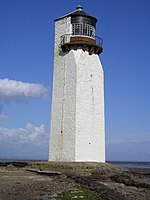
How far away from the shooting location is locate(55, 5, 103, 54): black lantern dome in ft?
73.8

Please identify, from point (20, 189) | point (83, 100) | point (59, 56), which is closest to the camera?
point (20, 189)

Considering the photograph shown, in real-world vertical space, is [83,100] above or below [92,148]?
above

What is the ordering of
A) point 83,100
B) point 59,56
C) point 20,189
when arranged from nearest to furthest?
1. point 20,189
2. point 83,100
3. point 59,56

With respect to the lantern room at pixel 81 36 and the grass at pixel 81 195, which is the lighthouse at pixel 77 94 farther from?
the grass at pixel 81 195

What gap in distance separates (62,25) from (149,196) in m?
14.9

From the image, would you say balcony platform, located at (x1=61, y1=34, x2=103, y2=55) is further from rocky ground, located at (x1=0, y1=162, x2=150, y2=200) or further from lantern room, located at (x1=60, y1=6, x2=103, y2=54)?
rocky ground, located at (x1=0, y1=162, x2=150, y2=200)

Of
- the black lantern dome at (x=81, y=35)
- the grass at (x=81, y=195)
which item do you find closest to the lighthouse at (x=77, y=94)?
the black lantern dome at (x=81, y=35)

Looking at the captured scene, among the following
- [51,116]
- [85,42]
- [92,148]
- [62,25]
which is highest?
[62,25]

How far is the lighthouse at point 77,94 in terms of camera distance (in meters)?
21.4

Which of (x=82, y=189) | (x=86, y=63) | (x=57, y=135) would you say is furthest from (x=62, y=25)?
(x=82, y=189)

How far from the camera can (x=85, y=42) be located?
2239cm

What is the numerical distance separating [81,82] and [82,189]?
406 inches

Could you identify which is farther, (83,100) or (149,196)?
(83,100)

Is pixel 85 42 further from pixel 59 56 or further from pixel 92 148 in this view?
pixel 92 148
